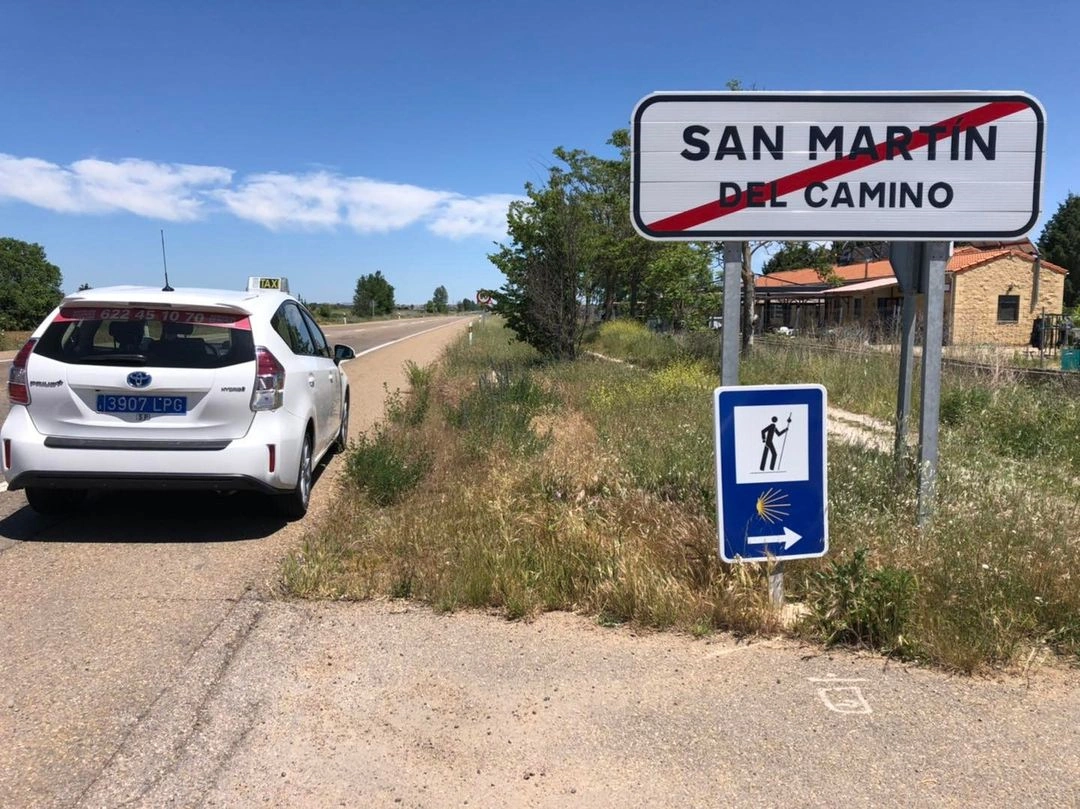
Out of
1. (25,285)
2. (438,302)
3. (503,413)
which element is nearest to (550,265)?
(503,413)

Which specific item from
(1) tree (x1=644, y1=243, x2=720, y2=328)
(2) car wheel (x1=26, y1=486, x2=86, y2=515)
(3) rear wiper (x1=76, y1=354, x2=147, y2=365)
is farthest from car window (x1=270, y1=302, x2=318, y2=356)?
(1) tree (x1=644, y1=243, x2=720, y2=328)

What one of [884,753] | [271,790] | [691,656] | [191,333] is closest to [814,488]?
[691,656]

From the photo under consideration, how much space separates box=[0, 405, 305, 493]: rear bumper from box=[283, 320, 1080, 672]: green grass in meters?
0.72

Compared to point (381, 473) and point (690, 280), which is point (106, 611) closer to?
point (381, 473)

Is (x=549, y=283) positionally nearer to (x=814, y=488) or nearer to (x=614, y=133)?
(x=814, y=488)

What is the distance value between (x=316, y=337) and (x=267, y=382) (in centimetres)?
227

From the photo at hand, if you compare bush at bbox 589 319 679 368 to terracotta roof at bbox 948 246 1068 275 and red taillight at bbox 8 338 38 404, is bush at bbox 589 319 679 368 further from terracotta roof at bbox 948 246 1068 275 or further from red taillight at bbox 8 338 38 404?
terracotta roof at bbox 948 246 1068 275

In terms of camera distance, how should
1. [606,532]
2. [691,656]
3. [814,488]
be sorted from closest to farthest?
[691,656]
[814,488]
[606,532]

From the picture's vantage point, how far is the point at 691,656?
3543 mm

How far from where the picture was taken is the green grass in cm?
362

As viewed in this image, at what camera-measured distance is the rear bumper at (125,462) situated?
16.2ft

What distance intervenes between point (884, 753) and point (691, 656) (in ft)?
3.07

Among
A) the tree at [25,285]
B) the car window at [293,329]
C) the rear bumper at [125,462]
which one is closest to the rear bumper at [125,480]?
the rear bumper at [125,462]

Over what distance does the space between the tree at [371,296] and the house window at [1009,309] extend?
7967cm
